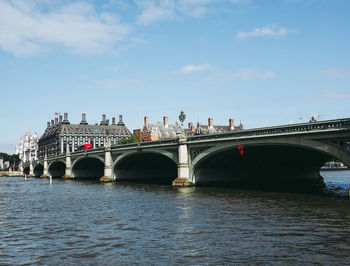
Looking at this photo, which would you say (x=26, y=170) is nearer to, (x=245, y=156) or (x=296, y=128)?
(x=245, y=156)

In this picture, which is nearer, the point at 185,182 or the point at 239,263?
the point at 239,263

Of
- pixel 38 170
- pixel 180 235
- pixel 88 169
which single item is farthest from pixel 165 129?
pixel 180 235

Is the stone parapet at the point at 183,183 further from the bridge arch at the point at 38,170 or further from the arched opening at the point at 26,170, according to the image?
the arched opening at the point at 26,170

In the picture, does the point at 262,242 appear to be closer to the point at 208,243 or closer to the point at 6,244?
the point at 208,243

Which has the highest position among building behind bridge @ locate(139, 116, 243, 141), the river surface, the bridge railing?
building behind bridge @ locate(139, 116, 243, 141)

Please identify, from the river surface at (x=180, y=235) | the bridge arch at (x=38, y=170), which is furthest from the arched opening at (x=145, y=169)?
the bridge arch at (x=38, y=170)

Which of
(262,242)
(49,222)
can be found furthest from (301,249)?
(49,222)

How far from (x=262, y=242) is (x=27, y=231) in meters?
14.3

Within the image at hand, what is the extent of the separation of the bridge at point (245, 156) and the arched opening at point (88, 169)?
2080 cm

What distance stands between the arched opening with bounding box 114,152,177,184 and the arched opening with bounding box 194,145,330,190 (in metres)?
19.2

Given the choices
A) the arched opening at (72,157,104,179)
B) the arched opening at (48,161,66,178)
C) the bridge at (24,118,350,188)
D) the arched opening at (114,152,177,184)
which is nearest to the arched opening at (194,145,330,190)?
the bridge at (24,118,350,188)

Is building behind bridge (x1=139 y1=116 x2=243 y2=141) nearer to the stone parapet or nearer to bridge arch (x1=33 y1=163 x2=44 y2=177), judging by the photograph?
bridge arch (x1=33 y1=163 x2=44 y2=177)

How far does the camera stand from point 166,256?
16438mm

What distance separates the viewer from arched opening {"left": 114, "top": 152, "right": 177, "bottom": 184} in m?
80.2
